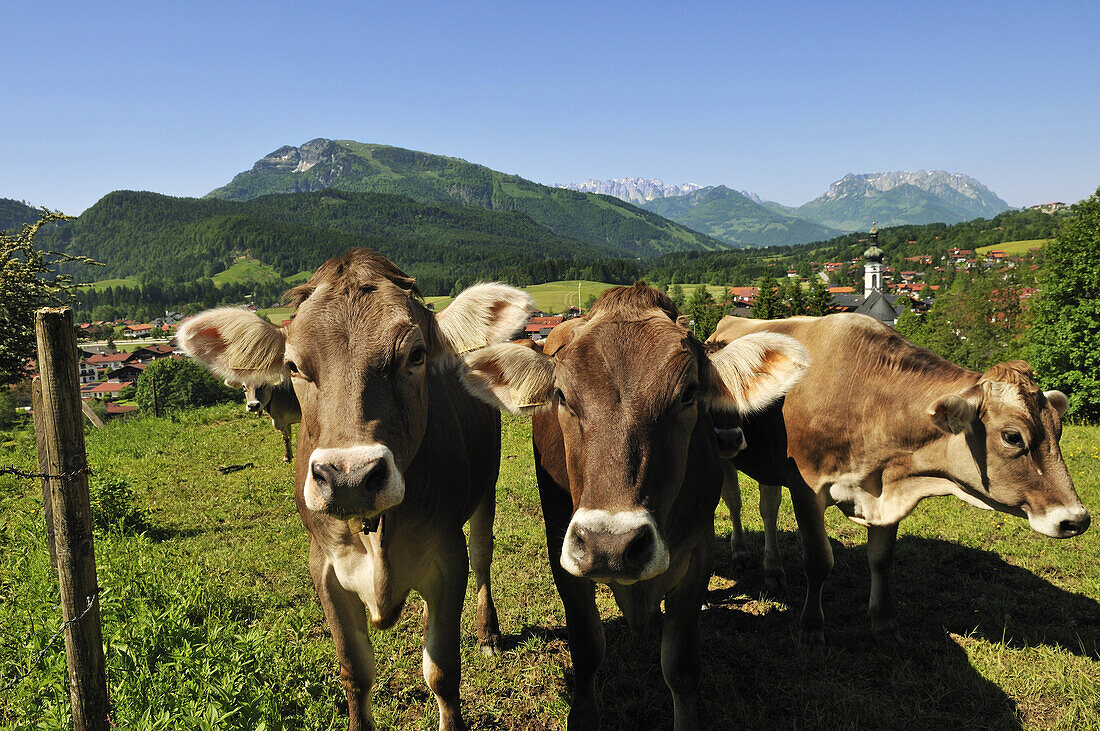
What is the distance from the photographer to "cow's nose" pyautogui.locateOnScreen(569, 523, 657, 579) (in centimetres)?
250

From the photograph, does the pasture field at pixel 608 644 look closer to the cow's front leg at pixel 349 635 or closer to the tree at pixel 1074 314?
the cow's front leg at pixel 349 635

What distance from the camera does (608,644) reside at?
5234 millimetres

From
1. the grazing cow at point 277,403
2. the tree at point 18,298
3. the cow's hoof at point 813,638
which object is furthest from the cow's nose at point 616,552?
the tree at point 18,298

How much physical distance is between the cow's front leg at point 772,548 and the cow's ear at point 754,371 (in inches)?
137

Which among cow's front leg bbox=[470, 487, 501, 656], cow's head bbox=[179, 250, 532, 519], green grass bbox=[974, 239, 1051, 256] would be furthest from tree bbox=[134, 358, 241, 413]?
green grass bbox=[974, 239, 1051, 256]

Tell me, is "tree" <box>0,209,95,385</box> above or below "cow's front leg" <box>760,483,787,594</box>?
above

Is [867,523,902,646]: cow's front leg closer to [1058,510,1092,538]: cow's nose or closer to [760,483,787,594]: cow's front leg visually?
[760,483,787,594]: cow's front leg

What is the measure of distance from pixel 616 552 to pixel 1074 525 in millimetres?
3861

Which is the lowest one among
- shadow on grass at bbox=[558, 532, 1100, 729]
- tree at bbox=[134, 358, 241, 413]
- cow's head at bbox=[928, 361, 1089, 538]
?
tree at bbox=[134, 358, 241, 413]

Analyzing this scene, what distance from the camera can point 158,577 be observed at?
18.8 feet

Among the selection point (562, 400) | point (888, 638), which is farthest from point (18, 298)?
point (888, 638)

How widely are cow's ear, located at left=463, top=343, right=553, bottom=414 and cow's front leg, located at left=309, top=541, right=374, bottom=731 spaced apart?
145cm

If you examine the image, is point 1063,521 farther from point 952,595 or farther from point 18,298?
point 18,298

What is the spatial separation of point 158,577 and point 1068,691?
25.9 feet
